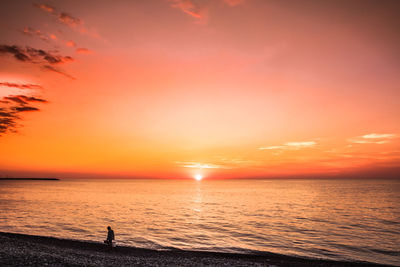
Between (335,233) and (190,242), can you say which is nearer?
A: (190,242)

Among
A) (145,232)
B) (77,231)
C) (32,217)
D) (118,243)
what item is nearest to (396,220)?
(145,232)

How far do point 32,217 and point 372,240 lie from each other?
5841cm

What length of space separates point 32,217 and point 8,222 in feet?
17.3

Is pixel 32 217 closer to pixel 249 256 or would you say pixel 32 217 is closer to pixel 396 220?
pixel 249 256

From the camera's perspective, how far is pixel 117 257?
20.6 meters

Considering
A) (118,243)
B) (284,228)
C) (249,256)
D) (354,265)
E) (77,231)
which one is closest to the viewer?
(354,265)

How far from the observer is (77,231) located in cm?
3484

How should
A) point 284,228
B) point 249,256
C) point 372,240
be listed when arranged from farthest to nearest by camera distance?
1. point 284,228
2. point 372,240
3. point 249,256

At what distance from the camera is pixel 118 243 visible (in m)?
28.8

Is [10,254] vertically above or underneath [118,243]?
above

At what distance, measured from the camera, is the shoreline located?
55.2 ft

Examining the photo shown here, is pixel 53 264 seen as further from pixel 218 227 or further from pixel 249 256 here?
pixel 218 227

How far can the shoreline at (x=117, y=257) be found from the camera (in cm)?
1683

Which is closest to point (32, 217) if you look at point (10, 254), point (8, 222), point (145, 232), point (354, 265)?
point (8, 222)
